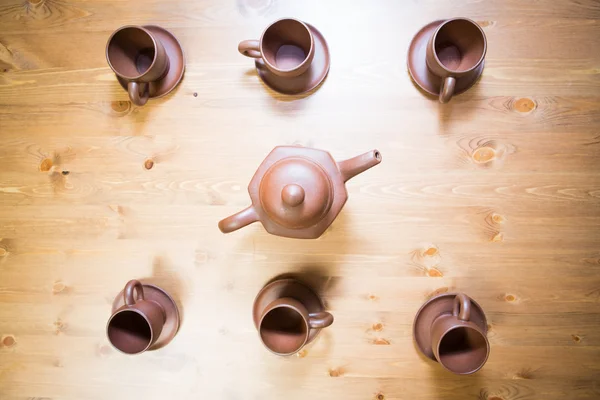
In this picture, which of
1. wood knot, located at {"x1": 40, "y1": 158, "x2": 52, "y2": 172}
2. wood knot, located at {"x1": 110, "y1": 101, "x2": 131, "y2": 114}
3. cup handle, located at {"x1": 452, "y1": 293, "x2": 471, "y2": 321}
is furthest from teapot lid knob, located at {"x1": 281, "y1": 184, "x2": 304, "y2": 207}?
wood knot, located at {"x1": 40, "y1": 158, "x2": 52, "y2": 172}

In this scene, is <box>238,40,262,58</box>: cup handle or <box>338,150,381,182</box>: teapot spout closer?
<box>338,150,381,182</box>: teapot spout

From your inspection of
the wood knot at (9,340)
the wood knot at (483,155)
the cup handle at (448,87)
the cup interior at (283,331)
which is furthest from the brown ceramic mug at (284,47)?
the wood knot at (9,340)

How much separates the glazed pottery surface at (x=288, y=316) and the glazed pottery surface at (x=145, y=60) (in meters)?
0.71

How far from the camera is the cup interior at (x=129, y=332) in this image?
A: 110cm

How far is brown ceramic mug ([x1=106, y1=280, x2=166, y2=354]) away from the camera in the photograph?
109 centimetres

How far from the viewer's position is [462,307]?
1.05 meters

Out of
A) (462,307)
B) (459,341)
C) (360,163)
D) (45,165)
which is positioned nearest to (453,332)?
(459,341)

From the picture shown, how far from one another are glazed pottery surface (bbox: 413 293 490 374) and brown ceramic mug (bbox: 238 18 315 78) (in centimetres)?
80

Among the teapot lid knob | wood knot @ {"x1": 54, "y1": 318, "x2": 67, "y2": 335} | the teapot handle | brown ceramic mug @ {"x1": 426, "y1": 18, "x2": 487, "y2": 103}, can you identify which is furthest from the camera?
wood knot @ {"x1": 54, "y1": 318, "x2": 67, "y2": 335}

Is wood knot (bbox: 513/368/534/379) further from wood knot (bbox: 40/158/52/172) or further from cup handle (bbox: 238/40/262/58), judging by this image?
wood knot (bbox: 40/158/52/172)

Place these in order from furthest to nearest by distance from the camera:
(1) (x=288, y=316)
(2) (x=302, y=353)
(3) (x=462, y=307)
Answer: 1. (2) (x=302, y=353)
2. (1) (x=288, y=316)
3. (3) (x=462, y=307)

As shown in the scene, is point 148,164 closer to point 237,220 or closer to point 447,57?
point 237,220

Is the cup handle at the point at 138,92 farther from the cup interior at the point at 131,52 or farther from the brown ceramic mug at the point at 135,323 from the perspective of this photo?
the brown ceramic mug at the point at 135,323

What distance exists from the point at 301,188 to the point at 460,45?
698 millimetres
